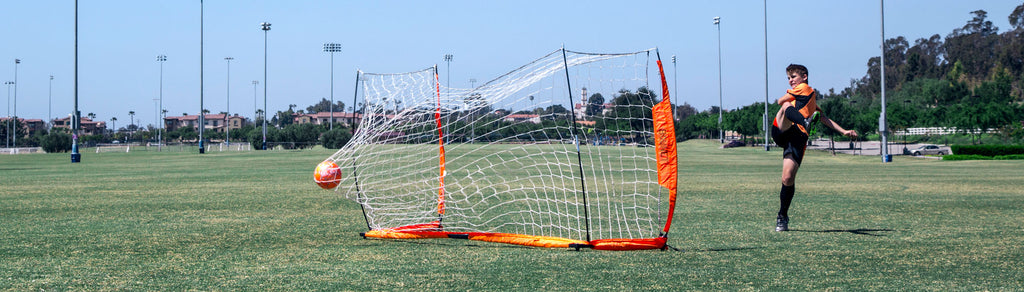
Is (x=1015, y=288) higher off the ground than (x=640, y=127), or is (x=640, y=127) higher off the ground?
(x=640, y=127)

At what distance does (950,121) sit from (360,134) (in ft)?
220

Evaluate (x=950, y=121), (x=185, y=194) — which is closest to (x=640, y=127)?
(x=185, y=194)

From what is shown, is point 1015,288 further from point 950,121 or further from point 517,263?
point 950,121

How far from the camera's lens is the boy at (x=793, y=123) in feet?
24.7

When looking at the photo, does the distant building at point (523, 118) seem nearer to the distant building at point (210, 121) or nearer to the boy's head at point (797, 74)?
the boy's head at point (797, 74)

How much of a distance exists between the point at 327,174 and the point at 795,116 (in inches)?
180

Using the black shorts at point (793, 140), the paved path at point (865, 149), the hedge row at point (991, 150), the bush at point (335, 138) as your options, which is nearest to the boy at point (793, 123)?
the black shorts at point (793, 140)

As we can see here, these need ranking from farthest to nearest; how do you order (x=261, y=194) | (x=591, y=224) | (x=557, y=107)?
(x=261, y=194) < (x=591, y=224) < (x=557, y=107)

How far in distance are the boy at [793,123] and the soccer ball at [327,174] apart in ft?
14.3

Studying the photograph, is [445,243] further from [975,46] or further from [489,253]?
[975,46]

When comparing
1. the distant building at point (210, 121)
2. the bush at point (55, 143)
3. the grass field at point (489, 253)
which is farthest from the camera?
the distant building at point (210, 121)

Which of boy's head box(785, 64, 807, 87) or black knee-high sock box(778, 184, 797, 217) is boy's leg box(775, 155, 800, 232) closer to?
black knee-high sock box(778, 184, 797, 217)

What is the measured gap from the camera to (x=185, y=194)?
44.4 ft

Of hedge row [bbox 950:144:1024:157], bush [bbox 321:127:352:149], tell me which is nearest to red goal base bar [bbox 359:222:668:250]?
hedge row [bbox 950:144:1024:157]
